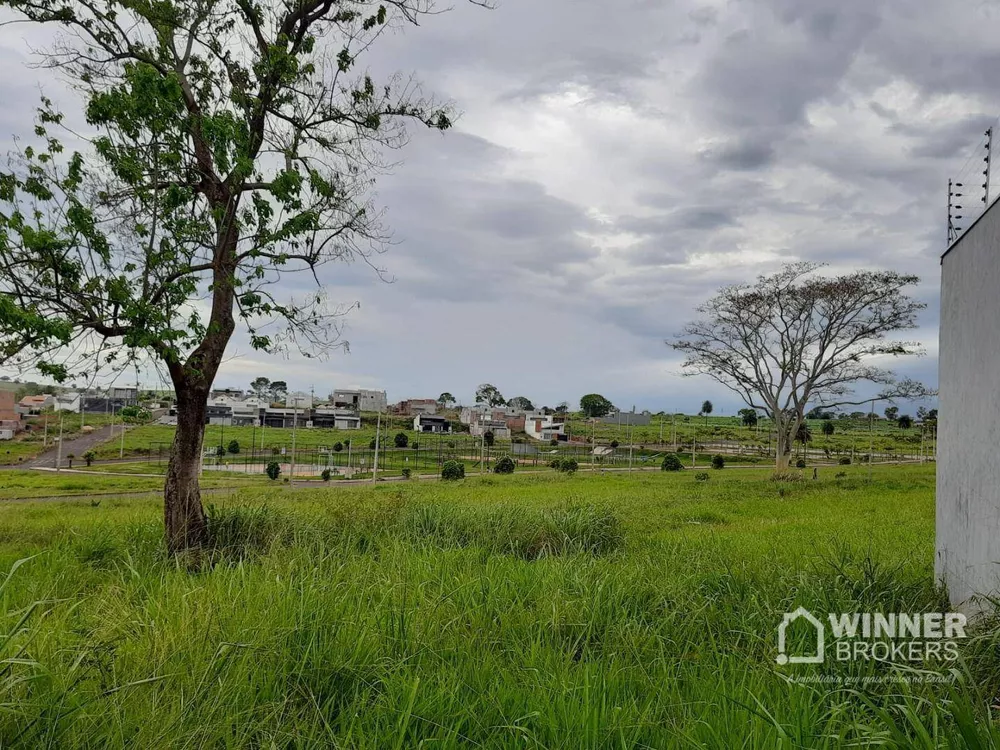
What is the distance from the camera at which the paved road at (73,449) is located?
125 feet

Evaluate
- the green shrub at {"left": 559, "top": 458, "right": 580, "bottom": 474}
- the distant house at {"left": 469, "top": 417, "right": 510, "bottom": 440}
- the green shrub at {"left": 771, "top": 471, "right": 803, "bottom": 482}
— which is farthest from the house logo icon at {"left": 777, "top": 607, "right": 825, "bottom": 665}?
the distant house at {"left": 469, "top": 417, "right": 510, "bottom": 440}

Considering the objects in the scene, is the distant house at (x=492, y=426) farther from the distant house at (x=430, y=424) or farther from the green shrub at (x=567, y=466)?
the green shrub at (x=567, y=466)

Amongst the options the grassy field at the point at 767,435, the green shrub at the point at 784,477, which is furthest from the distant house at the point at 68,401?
the grassy field at the point at 767,435

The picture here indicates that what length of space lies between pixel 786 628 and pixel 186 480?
5.62 meters

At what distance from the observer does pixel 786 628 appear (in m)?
3.71

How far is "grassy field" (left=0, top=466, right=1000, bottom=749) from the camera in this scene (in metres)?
2.29

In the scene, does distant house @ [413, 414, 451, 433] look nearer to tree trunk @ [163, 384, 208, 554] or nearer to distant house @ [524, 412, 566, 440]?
distant house @ [524, 412, 566, 440]

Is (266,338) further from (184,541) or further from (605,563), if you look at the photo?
(605,563)

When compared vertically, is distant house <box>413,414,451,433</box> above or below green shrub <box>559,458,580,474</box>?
above

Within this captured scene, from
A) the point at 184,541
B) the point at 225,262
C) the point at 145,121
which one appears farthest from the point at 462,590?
the point at 145,121

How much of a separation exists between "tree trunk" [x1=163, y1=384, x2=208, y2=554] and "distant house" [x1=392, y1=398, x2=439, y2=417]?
65.1 metres

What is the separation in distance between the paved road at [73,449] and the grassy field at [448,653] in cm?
4072

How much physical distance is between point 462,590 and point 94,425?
6282 cm

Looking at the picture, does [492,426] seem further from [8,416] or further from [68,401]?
[68,401]
